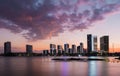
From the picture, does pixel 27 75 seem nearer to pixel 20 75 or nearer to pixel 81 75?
pixel 20 75

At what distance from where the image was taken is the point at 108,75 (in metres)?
65.6

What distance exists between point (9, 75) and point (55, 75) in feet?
40.9

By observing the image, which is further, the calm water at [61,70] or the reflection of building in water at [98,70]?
the reflection of building in water at [98,70]

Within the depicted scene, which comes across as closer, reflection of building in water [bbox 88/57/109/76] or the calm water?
the calm water

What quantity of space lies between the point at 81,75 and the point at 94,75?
11.9 feet

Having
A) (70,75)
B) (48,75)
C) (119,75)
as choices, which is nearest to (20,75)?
(48,75)

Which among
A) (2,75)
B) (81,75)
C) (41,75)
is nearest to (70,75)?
(81,75)

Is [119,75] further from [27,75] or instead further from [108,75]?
[27,75]

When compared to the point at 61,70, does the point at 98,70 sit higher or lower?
lower

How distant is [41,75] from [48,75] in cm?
209

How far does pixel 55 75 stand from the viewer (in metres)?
65.6

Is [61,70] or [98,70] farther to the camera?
[98,70]

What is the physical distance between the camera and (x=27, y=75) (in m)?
63.4

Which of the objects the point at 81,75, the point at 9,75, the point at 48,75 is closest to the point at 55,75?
the point at 48,75
